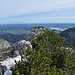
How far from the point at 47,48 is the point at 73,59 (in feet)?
15.1

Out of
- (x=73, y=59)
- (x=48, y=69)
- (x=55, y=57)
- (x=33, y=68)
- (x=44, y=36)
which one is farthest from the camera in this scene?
(x=44, y=36)

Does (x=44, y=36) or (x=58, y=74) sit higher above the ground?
(x=44, y=36)

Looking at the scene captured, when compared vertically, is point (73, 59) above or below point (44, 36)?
below

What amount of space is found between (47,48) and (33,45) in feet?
8.23

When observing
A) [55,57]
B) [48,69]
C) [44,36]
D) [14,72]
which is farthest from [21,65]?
[44,36]

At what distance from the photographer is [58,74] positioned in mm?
29578

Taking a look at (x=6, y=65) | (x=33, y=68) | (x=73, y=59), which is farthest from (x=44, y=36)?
(x=33, y=68)

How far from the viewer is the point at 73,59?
39.0m

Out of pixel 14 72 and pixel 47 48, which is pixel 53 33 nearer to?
pixel 47 48

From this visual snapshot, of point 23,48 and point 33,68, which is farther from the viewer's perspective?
point 23,48

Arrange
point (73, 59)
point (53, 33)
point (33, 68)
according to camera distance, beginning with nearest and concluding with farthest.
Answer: point (33, 68) < point (73, 59) < point (53, 33)

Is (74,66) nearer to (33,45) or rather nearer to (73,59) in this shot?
(73,59)

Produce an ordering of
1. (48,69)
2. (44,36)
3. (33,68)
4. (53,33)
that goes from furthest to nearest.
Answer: (53,33) → (44,36) → (48,69) → (33,68)

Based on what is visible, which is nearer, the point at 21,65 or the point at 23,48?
the point at 21,65
